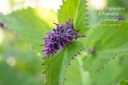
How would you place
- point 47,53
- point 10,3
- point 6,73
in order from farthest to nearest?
point 10,3 < point 6,73 < point 47,53

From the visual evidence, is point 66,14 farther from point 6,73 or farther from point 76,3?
point 6,73

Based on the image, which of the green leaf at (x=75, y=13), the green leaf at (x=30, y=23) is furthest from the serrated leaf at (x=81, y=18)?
the green leaf at (x=30, y=23)

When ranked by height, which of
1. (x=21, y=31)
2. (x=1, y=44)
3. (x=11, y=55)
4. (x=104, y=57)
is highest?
(x=1, y=44)

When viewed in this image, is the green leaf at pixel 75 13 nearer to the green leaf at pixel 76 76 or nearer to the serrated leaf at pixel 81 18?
the serrated leaf at pixel 81 18

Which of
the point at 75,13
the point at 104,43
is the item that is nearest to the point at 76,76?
the point at 104,43

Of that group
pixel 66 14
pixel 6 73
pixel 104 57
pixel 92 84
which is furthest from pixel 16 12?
pixel 6 73

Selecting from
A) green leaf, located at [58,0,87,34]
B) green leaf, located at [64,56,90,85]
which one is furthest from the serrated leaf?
green leaf, located at [64,56,90,85]

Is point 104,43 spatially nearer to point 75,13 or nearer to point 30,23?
point 75,13
